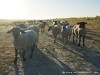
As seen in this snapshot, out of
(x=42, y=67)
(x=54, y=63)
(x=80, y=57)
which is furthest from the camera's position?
(x=80, y=57)

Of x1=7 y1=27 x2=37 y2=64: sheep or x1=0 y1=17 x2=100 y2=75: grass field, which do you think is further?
x1=7 y1=27 x2=37 y2=64: sheep

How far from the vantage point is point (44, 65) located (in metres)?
14.2

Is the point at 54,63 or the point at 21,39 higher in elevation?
the point at 21,39

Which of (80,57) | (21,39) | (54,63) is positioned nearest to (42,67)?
(54,63)

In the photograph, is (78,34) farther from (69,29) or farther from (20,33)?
(20,33)

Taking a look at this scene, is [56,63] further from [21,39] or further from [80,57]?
[21,39]

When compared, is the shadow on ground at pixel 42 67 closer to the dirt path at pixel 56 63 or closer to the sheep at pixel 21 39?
the dirt path at pixel 56 63

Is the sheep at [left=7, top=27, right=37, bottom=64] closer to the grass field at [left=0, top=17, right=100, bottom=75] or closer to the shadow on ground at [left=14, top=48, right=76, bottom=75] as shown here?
the shadow on ground at [left=14, top=48, right=76, bottom=75]

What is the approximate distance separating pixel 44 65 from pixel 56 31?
9.88 metres

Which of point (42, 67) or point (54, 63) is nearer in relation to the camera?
point (42, 67)

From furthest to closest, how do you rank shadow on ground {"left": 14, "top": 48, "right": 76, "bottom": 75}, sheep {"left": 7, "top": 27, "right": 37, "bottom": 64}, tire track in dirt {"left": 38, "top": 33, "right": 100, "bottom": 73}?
sheep {"left": 7, "top": 27, "right": 37, "bottom": 64} < tire track in dirt {"left": 38, "top": 33, "right": 100, "bottom": 73} < shadow on ground {"left": 14, "top": 48, "right": 76, "bottom": 75}

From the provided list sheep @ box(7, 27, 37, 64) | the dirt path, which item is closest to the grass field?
the dirt path

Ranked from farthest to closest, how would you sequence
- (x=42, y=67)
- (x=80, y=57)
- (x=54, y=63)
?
(x=80, y=57) → (x=54, y=63) → (x=42, y=67)

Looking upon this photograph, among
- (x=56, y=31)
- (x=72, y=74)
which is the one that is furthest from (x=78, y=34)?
(x=72, y=74)
